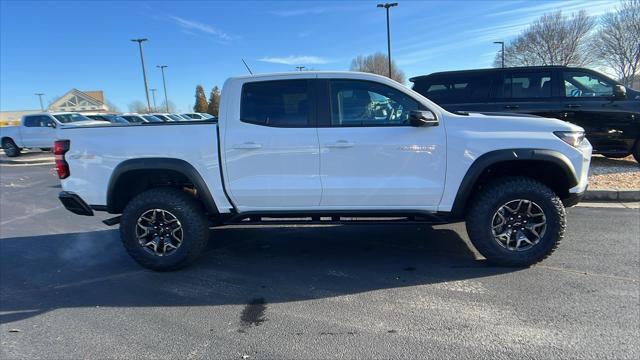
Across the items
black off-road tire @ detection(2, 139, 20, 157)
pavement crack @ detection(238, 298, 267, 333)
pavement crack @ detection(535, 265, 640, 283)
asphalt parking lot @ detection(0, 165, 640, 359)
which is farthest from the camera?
black off-road tire @ detection(2, 139, 20, 157)

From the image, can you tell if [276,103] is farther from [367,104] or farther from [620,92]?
[620,92]

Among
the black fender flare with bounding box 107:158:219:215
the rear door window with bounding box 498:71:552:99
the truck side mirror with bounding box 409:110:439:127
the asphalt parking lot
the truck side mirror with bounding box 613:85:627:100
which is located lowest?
the asphalt parking lot

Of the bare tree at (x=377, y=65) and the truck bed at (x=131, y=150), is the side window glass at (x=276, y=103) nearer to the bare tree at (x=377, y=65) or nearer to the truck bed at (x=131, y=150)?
the truck bed at (x=131, y=150)

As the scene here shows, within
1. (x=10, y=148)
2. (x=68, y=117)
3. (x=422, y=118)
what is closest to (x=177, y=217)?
(x=422, y=118)

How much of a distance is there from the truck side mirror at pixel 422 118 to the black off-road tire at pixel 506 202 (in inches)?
34.9

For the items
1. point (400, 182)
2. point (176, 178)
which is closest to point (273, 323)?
point (400, 182)

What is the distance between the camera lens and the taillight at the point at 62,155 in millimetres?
4094

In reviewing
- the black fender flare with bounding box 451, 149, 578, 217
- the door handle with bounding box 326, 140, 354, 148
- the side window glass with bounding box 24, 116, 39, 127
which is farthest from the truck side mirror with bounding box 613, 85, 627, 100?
the side window glass with bounding box 24, 116, 39, 127

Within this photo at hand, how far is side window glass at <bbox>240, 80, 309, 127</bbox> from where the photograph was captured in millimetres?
4004

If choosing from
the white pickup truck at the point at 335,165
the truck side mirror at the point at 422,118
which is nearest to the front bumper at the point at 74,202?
the white pickup truck at the point at 335,165

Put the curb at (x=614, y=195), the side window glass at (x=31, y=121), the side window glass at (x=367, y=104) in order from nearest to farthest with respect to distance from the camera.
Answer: the side window glass at (x=367, y=104), the curb at (x=614, y=195), the side window glass at (x=31, y=121)

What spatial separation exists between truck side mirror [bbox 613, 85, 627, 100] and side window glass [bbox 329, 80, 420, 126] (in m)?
6.36

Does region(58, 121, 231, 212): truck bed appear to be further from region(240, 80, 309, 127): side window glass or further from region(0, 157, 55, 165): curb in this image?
region(0, 157, 55, 165): curb

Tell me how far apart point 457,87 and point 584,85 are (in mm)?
2456
